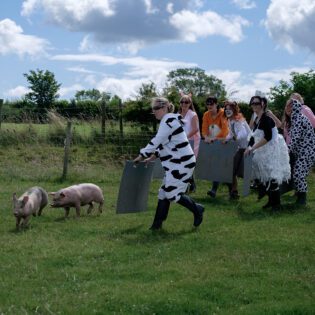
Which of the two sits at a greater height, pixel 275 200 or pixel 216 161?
pixel 216 161

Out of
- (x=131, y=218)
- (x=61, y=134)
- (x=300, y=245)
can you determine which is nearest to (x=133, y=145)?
(x=61, y=134)

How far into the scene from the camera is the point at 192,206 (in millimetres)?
9039

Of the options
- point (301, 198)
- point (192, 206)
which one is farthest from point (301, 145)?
point (192, 206)

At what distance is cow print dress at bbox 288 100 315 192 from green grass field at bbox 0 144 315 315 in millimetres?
530

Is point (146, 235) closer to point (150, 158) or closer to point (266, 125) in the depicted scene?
point (150, 158)

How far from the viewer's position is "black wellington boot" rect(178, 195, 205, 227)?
29.5 feet

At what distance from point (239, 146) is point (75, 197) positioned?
3592mm

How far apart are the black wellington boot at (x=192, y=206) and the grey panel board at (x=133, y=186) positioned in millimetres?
728

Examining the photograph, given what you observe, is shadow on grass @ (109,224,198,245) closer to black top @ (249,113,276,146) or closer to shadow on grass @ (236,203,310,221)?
shadow on grass @ (236,203,310,221)

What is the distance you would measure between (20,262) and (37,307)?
170 cm

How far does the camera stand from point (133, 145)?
1814cm

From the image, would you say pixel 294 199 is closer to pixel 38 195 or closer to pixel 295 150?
pixel 295 150

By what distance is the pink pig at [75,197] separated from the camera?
10000 mm

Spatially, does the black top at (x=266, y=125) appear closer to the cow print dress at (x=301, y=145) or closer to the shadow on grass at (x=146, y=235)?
the cow print dress at (x=301, y=145)
